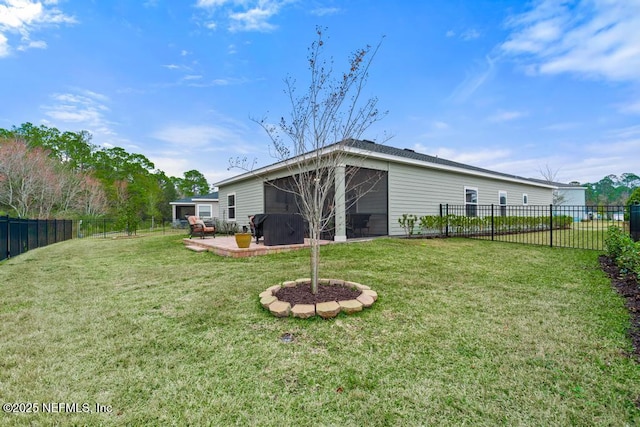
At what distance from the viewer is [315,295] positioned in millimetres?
3168

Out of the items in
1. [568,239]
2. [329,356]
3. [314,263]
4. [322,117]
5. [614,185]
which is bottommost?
[329,356]

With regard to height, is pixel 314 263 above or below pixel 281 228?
below

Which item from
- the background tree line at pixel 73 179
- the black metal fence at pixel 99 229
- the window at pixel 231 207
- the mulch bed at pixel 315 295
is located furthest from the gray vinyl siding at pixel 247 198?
the mulch bed at pixel 315 295

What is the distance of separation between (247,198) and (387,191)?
6754 mm

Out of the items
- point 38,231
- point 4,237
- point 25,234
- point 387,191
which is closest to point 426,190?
point 387,191

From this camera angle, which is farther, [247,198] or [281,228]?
[247,198]

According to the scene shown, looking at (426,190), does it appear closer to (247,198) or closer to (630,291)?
(630,291)

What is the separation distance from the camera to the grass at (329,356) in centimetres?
153

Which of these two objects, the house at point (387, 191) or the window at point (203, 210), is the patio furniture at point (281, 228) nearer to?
the house at point (387, 191)

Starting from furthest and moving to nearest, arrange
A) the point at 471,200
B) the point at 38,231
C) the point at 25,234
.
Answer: the point at 471,200, the point at 38,231, the point at 25,234

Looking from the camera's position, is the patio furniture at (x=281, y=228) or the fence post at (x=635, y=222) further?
the patio furniture at (x=281, y=228)

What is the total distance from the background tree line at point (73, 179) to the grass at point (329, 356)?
15553 mm

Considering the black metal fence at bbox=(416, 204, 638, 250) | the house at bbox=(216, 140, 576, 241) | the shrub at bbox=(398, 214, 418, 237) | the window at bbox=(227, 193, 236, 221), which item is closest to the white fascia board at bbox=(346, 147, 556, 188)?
the house at bbox=(216, 140, 576, 241)

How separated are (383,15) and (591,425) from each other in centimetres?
709
